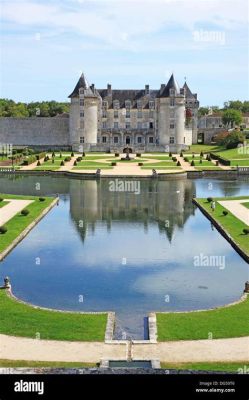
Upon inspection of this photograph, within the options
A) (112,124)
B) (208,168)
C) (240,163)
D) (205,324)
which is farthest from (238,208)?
(112,124)

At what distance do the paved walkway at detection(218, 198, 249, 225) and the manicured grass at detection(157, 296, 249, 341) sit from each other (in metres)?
14.0

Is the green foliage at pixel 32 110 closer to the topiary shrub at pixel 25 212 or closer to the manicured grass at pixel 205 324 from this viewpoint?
the topiary shrub at pixel 25 212

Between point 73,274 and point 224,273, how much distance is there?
19.2ft

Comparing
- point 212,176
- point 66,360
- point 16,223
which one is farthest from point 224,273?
point 212,176

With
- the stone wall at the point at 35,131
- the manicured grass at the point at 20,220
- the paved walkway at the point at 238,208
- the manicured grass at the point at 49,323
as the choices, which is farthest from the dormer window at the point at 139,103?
the manicured grass at the point at 49,323

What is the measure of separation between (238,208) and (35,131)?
59104mm

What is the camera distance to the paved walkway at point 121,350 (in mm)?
14000

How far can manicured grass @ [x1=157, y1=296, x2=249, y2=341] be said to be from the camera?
1578cm

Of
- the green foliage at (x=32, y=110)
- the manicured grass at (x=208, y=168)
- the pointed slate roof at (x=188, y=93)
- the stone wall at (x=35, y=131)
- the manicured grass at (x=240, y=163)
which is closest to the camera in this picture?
the manicured grass at (x=208, y=168)

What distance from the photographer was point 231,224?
31.2 metres

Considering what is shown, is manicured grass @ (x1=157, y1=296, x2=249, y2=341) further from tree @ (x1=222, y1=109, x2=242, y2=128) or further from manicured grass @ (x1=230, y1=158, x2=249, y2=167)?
tree @ (x1=222, y1=109, x2=242, y2=128)

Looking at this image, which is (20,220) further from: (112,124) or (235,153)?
(112,124)

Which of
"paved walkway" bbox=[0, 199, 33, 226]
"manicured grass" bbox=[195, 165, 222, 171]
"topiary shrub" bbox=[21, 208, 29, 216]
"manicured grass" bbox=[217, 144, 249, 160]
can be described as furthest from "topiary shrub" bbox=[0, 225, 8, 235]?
"manicured grass" bbox=[217, 144, 249, 160]

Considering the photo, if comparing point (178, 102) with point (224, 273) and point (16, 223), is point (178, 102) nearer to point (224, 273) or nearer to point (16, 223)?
point (16, 223)
